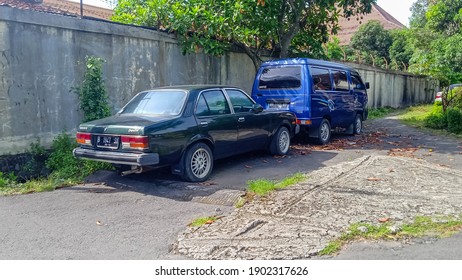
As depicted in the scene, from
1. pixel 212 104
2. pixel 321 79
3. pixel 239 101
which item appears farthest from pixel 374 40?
pixel 212 104

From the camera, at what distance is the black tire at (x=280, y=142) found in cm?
870

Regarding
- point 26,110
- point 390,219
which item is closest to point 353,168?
point 390,219

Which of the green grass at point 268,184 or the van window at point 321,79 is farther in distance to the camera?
the van window at point 321,79

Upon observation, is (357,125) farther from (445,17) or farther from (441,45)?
(445,17)

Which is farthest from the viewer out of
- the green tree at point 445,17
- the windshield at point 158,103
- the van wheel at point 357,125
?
the green tree at point 445,17

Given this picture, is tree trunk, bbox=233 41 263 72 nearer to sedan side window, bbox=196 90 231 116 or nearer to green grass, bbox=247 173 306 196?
sedan side window, bbox=196 90 231 116

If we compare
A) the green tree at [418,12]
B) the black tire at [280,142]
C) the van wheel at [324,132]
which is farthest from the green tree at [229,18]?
the green tree at [418,12]

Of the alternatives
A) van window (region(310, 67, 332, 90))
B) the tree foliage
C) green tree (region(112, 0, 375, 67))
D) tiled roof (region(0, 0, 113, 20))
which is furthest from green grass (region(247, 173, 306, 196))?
the tree foliage

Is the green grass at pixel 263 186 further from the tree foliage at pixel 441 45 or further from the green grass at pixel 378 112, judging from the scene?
the tree foliage at pixel 441 45

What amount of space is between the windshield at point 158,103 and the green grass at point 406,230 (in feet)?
11.0

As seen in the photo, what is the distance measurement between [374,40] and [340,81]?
1027 inches

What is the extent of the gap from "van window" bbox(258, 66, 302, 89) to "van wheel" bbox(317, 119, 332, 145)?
127cm

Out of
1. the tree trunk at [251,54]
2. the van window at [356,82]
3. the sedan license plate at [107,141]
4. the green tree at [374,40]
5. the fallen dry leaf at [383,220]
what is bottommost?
the fallen dry leaf at [383,220]

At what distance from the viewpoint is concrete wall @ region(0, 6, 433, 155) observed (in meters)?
7.32
